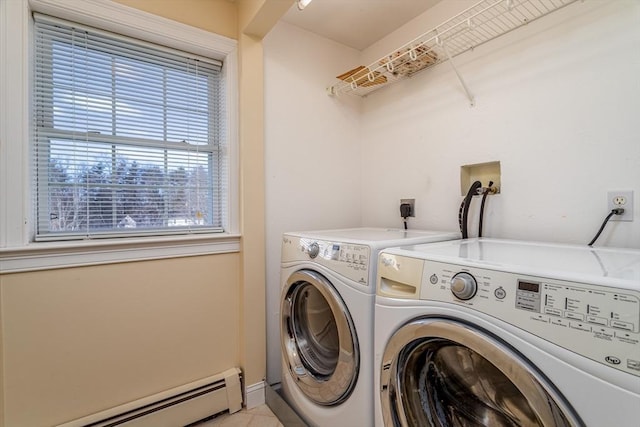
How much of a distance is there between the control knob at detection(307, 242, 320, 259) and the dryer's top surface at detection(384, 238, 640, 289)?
0.43 m

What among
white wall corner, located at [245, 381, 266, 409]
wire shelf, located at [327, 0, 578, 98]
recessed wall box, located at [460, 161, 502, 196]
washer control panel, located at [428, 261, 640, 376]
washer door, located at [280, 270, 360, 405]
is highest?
wire shelf, located at [327, 0, 578, 98]

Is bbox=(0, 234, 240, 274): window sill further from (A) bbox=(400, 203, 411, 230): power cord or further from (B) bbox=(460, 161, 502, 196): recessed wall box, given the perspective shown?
(B) bbox=(460, 161, 502, 196): recessed wall box

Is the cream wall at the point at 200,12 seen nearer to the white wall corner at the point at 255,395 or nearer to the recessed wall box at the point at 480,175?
the recessed wall box at the point at 480,175

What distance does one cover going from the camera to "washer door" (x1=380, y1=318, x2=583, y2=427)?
763 millimetres

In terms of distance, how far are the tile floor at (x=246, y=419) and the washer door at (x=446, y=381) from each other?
884 mm

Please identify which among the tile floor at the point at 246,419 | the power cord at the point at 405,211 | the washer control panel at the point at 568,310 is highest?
the power cord at the point at 405,211

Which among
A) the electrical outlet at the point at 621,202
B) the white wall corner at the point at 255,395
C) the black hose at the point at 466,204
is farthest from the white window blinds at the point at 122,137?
the electrical outlet at the point at 621,202

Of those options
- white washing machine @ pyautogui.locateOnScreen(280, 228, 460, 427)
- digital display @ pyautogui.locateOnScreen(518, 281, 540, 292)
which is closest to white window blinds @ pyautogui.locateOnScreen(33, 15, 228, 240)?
white washing machine @ pyautogui.locateOnScreen(280, 228, 460, 427)

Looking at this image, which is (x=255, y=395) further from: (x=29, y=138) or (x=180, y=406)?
(x=29, y=138)

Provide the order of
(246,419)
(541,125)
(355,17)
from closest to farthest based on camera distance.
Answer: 1. (541,125)
2. (246,419)
3. (355,17)

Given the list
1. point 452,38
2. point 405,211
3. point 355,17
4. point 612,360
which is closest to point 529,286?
point 612,360

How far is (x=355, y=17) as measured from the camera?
1868 mm

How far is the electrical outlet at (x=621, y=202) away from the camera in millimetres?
1096

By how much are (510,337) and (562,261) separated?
33cm
